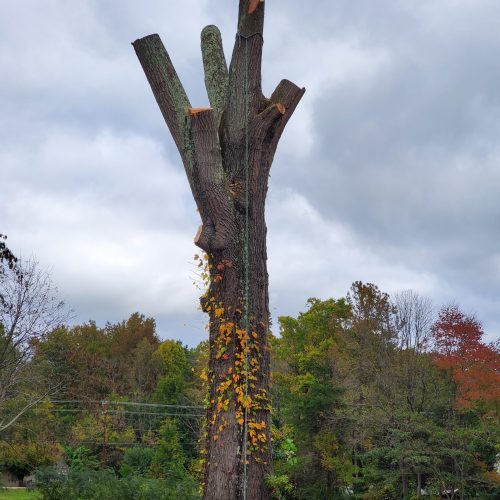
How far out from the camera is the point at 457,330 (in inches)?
603

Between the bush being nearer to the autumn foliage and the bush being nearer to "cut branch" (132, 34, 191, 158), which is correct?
"cut branch" (132, 34, 191, 158)

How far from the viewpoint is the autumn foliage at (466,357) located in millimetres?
13508

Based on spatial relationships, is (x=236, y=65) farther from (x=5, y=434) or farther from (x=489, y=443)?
(x=5, y=434)

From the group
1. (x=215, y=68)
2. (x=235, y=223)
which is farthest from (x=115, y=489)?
(x=215, y=68)

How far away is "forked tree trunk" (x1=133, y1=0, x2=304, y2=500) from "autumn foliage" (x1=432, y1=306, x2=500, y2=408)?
31.2 ft

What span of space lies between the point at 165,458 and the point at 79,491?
637 inches

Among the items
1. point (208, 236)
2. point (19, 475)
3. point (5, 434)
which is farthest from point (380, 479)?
point (19, 475)

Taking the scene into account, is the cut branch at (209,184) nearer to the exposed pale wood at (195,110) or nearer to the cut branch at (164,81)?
the exposed pale wood at (195,110)

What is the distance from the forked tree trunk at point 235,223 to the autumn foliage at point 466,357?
951 cm

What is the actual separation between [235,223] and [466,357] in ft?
36.0

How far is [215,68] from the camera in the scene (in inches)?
267

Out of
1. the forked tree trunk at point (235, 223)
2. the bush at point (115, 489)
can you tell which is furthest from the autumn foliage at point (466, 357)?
the forked tree trunk at point (235, 223)

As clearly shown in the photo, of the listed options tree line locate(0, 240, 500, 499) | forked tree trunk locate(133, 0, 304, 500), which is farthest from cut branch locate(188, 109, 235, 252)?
tree line locate(0, 240, 500, 499)

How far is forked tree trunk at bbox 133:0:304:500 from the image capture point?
18.1 feet
